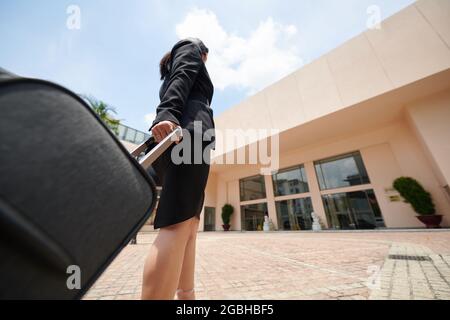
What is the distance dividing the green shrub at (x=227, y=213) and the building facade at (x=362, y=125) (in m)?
1.96

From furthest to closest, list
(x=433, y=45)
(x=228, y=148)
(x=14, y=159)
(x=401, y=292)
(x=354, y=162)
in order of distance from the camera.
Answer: (x=228, y=148) < (x=354, y=162) < (x=433, y=45) < (x=401, y=292) < (x=14, y=159)

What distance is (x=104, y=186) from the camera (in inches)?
14.9

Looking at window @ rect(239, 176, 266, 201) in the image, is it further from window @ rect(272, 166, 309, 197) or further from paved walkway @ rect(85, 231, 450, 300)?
paved walkway @ rect(85, 231, 450, 300)

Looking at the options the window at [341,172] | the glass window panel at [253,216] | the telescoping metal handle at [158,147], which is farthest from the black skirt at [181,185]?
the glass window panel at [253,216]

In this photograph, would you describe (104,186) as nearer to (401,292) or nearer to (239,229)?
(401,292)

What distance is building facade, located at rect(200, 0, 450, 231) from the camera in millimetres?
6270

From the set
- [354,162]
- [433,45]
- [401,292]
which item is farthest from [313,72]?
[401,292]

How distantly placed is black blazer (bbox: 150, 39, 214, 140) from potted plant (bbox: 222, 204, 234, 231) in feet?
43.5

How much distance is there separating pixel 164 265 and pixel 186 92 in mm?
793

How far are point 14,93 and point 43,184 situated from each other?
155 millimetres

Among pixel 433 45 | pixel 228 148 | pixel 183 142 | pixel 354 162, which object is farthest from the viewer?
pixel 228 148

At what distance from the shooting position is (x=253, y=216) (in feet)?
43.0

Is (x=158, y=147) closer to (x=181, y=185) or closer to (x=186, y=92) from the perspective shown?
(x=181, y=185)

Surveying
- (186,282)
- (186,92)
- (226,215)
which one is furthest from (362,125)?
(186,282)
